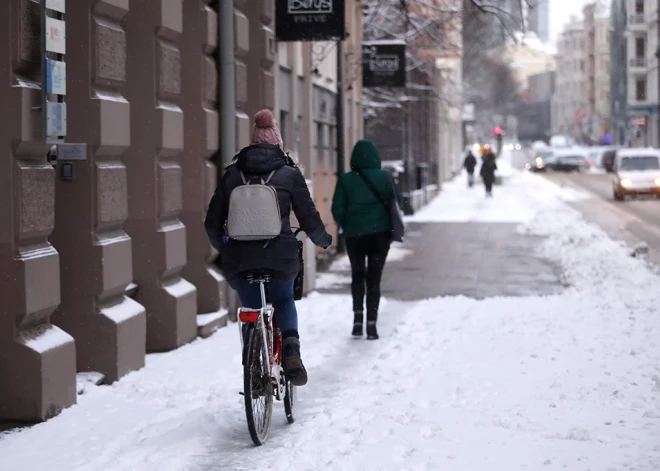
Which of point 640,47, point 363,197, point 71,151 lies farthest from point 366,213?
point 640,47

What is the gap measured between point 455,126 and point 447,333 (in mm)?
74192

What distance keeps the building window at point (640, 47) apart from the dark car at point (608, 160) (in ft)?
47.4

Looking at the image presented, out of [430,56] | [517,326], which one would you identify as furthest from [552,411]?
[430,56]

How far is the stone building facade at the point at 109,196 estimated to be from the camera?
24.8ft

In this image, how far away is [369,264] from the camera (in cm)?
1149

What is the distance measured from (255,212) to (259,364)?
0.83 meters

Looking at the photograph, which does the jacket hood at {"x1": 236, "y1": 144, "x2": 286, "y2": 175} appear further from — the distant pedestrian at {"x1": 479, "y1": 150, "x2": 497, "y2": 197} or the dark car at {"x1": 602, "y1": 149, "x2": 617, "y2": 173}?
the dark car at {"x1": 602, "y1": 149, "x2": 617, "y2": 173}

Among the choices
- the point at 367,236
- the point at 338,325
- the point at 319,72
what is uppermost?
the point at 319,72

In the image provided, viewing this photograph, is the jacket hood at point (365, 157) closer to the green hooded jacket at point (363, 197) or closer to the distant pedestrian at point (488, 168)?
the green hooded jacket at point (363, 197)

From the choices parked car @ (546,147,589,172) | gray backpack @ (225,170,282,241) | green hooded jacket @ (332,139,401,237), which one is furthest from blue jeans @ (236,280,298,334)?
parked car @ (546,147,589,172)

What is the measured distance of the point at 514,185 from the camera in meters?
59.5

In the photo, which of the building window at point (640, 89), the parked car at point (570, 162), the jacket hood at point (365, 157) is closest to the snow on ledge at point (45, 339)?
the jacket hood at point (365, 157)

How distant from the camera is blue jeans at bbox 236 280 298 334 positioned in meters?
7.30

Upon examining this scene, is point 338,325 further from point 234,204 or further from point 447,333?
point 234,204
